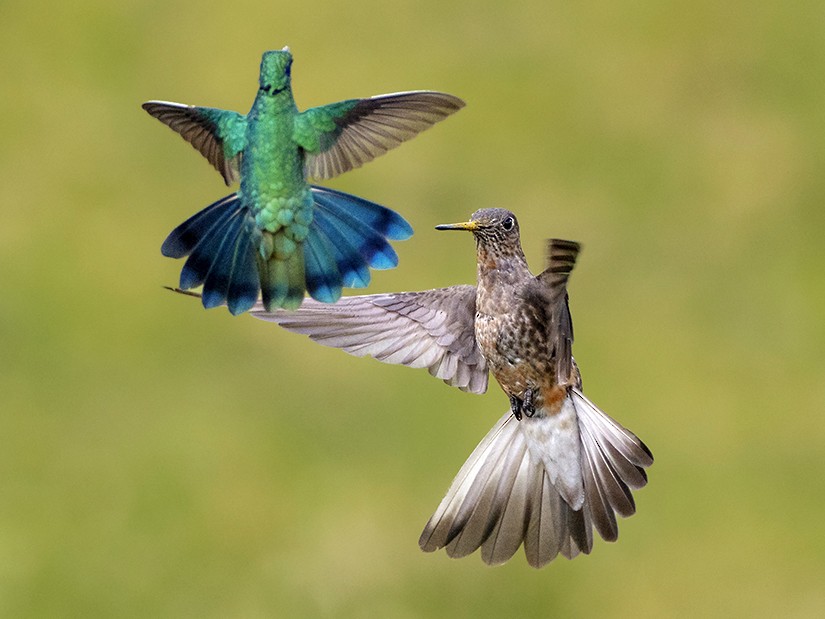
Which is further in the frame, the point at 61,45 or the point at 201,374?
the point at 201,374

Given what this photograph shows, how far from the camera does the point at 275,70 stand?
1412 mm

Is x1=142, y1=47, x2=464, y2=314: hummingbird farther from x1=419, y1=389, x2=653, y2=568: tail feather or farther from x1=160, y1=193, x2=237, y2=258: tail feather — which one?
x1=419, y1=389, x2=653, y2=568: tail feather

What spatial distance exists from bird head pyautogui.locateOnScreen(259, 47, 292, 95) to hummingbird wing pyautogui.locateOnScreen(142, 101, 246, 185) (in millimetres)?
95

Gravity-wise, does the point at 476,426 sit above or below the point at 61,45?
below

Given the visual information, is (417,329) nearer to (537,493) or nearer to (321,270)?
(537,493)

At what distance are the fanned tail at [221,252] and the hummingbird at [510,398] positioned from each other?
1.58 feet

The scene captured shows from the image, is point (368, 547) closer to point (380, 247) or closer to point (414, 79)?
point (414, 79)

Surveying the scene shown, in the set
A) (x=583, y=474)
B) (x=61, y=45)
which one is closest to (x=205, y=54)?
(x=61, y=45)

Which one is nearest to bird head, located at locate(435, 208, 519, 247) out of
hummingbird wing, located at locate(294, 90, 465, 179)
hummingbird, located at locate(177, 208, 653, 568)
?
hummingbird, located at locate(177, 208, 653, 568)

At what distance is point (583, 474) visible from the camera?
269 cm

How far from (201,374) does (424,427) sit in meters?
1.88

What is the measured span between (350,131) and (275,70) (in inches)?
5.3

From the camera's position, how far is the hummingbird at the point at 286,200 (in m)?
1.35

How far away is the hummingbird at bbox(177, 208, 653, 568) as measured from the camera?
2203 mm
